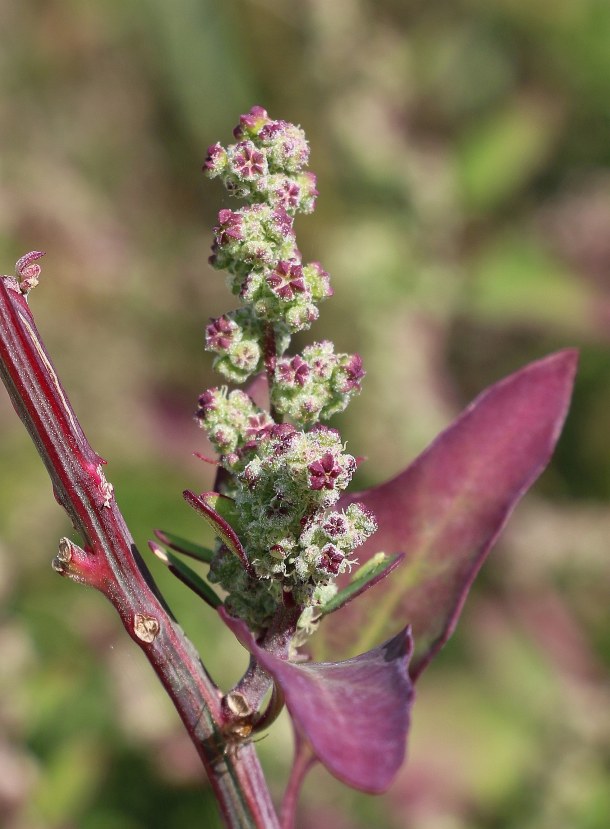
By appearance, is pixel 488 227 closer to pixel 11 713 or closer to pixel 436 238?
pixel 436 238

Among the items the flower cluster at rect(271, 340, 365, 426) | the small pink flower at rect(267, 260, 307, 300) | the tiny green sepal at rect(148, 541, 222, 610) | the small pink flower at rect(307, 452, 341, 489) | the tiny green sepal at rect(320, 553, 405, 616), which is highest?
the small pink flower at rect(267, 260, 307, 300)

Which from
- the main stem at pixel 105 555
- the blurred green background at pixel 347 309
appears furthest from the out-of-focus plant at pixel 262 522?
the blurred green background at pixel 347 309

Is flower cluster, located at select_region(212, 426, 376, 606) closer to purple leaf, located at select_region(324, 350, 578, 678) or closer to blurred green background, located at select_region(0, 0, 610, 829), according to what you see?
purple leaf, located at select_region(324, 350, 578, 678)

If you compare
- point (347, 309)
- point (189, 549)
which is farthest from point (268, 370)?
point (347, 309)

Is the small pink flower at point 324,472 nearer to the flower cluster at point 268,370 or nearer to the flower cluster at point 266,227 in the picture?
the flower cluster at point 268,370

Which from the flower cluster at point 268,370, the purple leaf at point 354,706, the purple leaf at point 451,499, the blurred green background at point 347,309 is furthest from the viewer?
the blurred green background at point 347,309

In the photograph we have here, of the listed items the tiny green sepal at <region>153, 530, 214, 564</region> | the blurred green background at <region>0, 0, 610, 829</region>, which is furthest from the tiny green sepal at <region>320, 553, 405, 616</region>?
the blurred green background at <region>0, 0, 610, 829</region>
